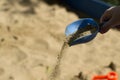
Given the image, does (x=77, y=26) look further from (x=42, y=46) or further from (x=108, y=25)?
(x=42, y=46)

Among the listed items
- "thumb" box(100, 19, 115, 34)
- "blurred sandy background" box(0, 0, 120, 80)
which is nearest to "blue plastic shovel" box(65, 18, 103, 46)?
"thumb" box(100, 19, 115, 34)

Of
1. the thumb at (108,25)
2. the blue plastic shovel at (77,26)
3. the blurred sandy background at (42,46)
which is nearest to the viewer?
the thumb at (108,25)

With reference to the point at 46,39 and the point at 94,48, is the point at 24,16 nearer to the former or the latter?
the point at 46,39

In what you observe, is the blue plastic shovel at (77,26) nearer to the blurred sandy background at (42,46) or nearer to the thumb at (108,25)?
the thumb at (108,25)

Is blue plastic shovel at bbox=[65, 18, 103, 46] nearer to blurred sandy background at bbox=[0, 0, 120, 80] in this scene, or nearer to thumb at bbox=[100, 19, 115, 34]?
thumb at bbox=[100, 19, 115, 34]

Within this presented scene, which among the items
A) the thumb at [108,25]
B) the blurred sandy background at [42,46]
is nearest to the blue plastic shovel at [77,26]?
the thumb at [108,25]

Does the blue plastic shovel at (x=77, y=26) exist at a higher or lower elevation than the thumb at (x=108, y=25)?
higher

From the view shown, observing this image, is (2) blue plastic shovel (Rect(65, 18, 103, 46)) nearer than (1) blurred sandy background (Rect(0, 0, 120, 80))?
Yes

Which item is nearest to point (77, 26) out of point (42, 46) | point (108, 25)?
point (108, 25)
